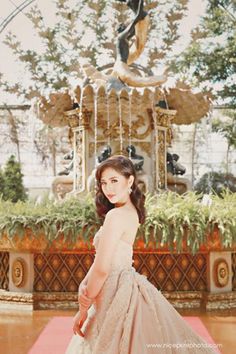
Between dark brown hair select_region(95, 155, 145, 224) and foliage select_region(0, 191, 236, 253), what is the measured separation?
3.17 metres

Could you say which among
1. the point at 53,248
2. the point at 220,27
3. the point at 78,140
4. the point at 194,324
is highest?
the point at 220,27

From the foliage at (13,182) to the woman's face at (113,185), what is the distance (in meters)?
18.5

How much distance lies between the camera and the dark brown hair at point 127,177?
8.43 ft

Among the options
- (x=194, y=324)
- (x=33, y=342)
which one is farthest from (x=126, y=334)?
(x=194, y=324)

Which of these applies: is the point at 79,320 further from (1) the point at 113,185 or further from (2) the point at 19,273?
(2) the point at 19,273

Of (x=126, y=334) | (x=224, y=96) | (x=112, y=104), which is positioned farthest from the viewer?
(x=224, y=96)

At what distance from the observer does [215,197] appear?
6715mm

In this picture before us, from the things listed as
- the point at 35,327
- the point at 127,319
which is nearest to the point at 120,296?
the point at 127,319

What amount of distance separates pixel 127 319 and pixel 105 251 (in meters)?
0.36

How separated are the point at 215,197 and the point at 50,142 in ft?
61.5

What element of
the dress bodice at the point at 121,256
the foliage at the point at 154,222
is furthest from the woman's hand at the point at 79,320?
the foliage at the point at 154,222

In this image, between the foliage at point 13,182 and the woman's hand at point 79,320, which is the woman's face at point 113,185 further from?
the foliage at point 13,182

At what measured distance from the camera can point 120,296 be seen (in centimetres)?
252

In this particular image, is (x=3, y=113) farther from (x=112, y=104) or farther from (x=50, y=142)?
(x=112, y=104)
